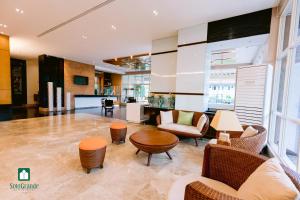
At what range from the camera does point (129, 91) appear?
50.1ft

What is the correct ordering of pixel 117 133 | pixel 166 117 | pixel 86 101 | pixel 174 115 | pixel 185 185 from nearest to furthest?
pixel 185 185 < pixel 117 133 < pixel 166 117 < pixel 174 115 < pixel 86 101

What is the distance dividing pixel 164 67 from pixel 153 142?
142 inches

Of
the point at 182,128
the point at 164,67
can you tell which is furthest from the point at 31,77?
the point at 182,128

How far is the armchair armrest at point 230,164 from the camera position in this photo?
1442mm

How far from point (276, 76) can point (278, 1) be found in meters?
1.66

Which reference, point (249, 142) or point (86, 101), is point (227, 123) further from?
point (86, 101)

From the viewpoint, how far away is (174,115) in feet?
15.0

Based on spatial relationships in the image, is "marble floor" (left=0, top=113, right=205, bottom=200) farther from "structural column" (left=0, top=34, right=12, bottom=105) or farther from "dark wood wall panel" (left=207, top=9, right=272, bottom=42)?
"dark wood wall panel" (left=207, top=9, right=272, bottom=42)

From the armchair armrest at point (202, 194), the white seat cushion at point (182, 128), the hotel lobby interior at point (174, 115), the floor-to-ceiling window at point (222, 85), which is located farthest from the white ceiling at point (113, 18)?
the armchair armrest at point (202, 194)

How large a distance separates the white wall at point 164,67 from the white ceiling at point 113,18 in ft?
1.09

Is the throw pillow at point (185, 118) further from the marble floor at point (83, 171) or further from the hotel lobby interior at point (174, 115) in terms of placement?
the marble floor at point (83, 171)

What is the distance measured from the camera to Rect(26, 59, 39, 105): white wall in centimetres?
1067

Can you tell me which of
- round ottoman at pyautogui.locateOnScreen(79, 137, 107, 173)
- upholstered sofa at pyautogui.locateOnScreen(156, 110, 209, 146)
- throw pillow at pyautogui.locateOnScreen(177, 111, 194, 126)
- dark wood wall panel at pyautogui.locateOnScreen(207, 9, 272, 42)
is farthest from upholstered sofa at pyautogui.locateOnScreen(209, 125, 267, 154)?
dark wood wall panel at pyautogui.locateOnScreen(207, 9, 272, 42)

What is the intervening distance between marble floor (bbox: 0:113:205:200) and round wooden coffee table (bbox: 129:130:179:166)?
30cm
